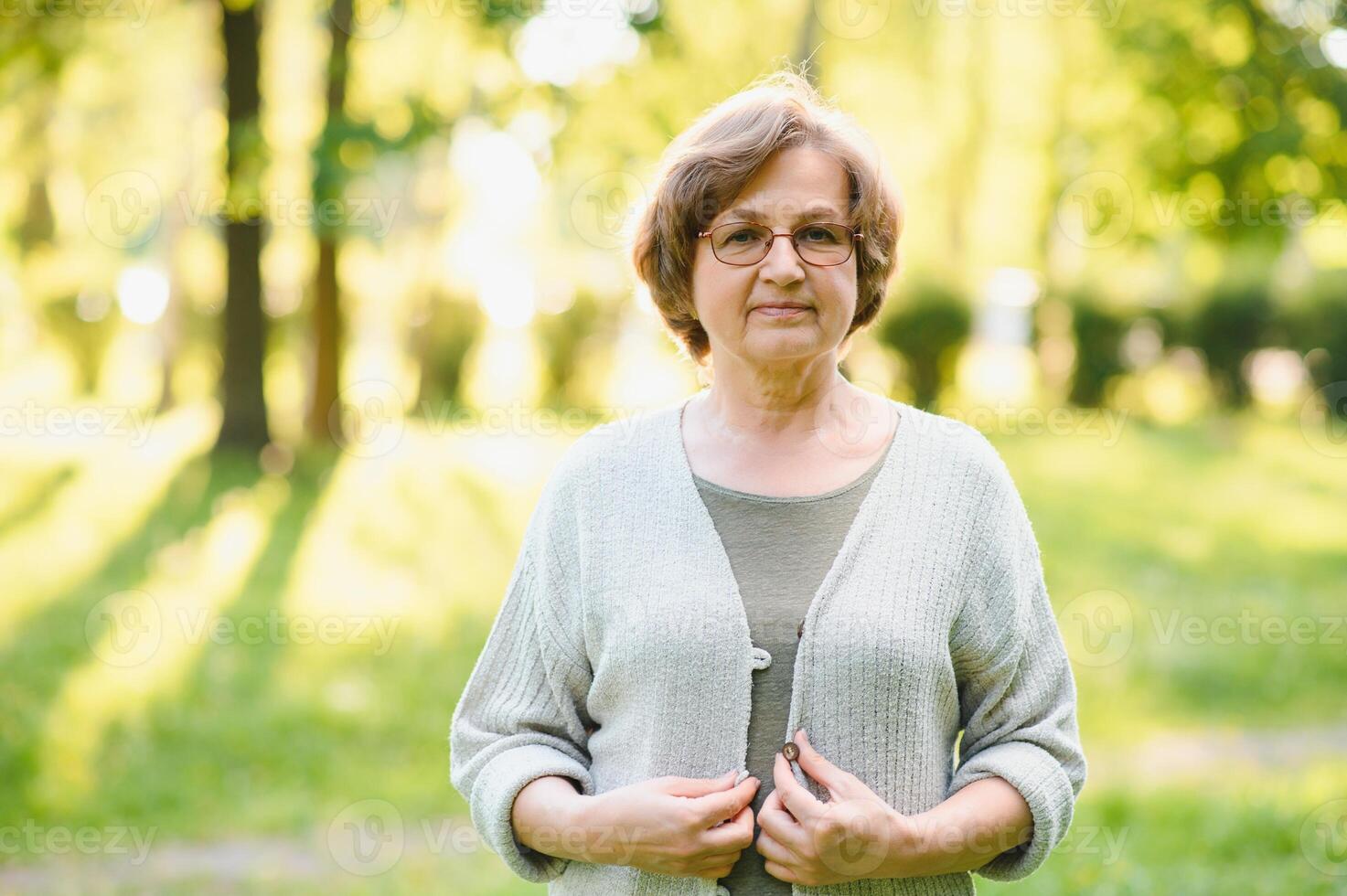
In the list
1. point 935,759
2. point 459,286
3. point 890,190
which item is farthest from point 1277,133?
point 459,286

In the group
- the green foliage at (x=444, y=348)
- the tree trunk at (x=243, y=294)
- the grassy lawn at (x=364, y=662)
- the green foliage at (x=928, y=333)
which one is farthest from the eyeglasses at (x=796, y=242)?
the green foliage at (x=444, y=348)

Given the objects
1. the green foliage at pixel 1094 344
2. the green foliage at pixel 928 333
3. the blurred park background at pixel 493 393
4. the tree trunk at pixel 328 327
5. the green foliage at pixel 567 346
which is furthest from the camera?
the green foliage at pixel 567 346

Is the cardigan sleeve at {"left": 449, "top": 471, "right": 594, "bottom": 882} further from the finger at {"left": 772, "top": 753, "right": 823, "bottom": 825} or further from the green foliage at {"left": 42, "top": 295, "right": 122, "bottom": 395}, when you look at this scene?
the green foliage at {"left": 42, "top": 295, "right": 122, "bottom": 395}

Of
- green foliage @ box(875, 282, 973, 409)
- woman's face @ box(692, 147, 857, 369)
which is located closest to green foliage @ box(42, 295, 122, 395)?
green foliage @ box(875, 282, 973, 409)

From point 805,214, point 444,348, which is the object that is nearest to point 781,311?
point 805,214

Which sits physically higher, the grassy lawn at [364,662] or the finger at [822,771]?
the finger at [822,771]

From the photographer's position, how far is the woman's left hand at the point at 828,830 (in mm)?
1932

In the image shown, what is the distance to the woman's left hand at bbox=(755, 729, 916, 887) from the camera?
1932mm

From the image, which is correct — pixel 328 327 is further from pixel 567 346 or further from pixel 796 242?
pixel 796 242

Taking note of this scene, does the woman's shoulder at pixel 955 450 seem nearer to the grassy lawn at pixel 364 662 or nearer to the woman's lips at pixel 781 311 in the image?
the woman's lips at pixel 781 311

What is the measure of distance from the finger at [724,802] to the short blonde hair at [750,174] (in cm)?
88

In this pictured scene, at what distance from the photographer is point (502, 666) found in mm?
2258

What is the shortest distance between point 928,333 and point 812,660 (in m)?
13.7

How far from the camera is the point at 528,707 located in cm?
221
